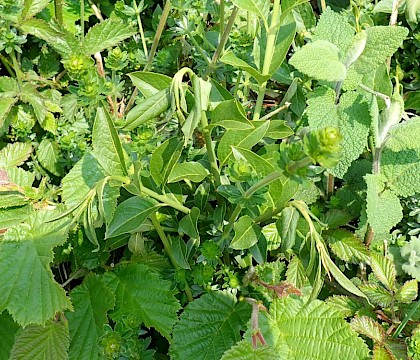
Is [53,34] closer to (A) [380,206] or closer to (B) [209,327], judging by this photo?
(B) [209,327]

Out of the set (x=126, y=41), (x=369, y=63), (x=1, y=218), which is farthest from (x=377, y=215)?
(x=126, y=41)

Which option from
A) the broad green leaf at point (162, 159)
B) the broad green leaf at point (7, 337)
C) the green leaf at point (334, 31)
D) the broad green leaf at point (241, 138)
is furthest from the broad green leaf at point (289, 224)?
the broad green leaf at point (7, 337)

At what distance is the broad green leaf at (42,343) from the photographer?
4.79 ft

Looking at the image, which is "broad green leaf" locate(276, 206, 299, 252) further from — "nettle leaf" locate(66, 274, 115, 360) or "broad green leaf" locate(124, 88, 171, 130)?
"nettle leaf" locate(66, 274, 115, 360)

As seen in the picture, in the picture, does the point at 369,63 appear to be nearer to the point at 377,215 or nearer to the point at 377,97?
the point at 377,97

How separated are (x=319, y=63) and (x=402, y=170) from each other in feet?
1.42

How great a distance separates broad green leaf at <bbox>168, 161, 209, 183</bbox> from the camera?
1341 mm

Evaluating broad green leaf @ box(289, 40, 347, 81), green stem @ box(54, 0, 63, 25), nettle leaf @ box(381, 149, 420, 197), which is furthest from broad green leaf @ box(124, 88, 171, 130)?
green stem @ box(54, 0, 63, 25)

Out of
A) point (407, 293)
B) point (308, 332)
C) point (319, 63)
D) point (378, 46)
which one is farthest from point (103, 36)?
point (407, 293)

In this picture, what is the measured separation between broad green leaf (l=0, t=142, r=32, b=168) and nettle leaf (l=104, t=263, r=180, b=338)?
1.71 feet

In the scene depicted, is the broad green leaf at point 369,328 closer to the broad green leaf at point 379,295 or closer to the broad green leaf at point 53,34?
the broad green leaf at point 379,295

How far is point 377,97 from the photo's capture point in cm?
164

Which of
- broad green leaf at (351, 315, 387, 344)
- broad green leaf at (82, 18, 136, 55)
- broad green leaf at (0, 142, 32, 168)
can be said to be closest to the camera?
broad green leaf at (351, 315, 387, 344)

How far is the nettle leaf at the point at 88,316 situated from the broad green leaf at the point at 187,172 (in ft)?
1.32
